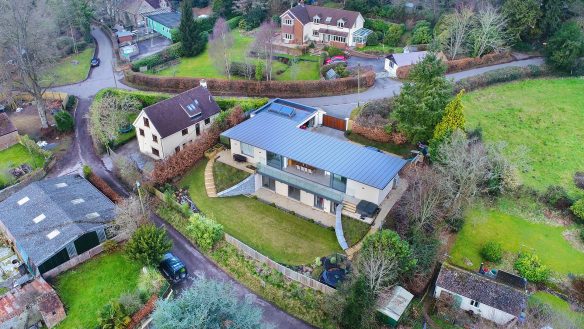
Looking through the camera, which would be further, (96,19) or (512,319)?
(96,19)

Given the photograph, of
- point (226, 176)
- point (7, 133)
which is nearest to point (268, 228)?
point (226, 176)

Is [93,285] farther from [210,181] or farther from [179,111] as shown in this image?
[179,111]

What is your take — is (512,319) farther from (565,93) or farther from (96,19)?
(96,19)

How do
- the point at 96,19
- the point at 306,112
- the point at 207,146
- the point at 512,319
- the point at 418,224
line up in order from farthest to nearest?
the point at 96,19 < the point at 306,112 < the point at 207,146 < the point at 418,224 < the point at 512,319

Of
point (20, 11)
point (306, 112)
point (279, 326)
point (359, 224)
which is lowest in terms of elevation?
point (279, 326)

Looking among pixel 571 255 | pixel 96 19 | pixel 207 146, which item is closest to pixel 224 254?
pixel 207 146

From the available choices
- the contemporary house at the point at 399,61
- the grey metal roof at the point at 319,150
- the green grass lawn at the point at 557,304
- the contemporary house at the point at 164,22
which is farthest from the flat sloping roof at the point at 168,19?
the green grass lawn at the point at 557,304

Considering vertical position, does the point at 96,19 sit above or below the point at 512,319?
above
